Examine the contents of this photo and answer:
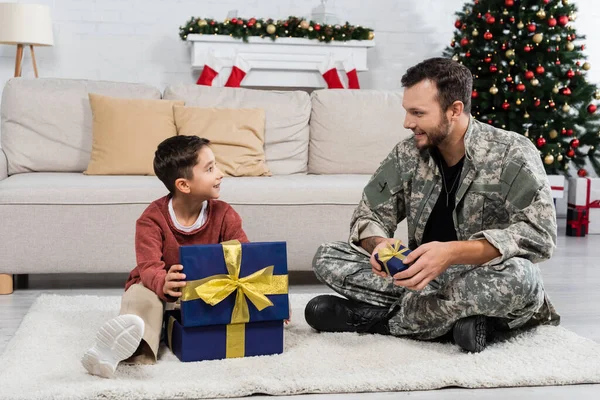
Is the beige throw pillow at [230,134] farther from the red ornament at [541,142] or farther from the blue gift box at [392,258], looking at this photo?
the red ornament at [541,142]

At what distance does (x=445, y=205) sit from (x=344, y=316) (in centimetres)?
46

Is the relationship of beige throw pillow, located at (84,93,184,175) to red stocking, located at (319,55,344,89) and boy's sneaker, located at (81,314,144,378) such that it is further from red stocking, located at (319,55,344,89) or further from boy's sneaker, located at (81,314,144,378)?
red stocking, located at (319,55,344,89)

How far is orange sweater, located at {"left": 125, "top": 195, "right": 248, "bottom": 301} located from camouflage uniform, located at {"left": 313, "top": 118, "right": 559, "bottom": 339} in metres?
0.33

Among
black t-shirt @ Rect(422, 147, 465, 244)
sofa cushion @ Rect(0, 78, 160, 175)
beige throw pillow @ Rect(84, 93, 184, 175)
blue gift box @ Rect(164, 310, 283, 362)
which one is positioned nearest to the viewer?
blue gift box @ Rect(164, 310, 283, 362)

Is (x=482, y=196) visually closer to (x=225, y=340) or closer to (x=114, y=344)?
(x=225, y=340)

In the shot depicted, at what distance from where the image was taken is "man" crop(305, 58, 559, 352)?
2066mm

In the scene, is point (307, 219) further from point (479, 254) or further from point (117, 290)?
point (479, 254)

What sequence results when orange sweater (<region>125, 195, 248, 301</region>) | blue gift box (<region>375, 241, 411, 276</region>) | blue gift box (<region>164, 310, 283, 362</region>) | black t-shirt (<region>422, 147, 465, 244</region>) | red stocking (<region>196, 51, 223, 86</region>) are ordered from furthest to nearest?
red stocking (<region>196, 51, 223, 86</region>) < black t-shirt (<region>422, 147, 465, 244</region>) < orange sweater (<region>125, 195, 248, 301</region>) < blue gift box (<region>164, 310, 283, 362</region>) < blue gift box (<region>375, 241, 411, 276</region>)

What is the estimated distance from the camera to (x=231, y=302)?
205 cm

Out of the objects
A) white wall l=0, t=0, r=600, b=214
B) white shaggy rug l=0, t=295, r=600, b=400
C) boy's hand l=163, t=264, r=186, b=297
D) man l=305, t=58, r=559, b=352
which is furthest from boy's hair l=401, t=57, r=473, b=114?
white wall l=0, t=0, r=600, b=214

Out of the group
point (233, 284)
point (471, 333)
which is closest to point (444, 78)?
point (471, 333)

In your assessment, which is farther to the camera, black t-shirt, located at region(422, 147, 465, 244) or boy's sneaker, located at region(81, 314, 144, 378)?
black t-shirt, located at region(422, 147, 465, 244)

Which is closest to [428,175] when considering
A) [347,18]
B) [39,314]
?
[39,314]

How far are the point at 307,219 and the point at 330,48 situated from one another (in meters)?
2.88
